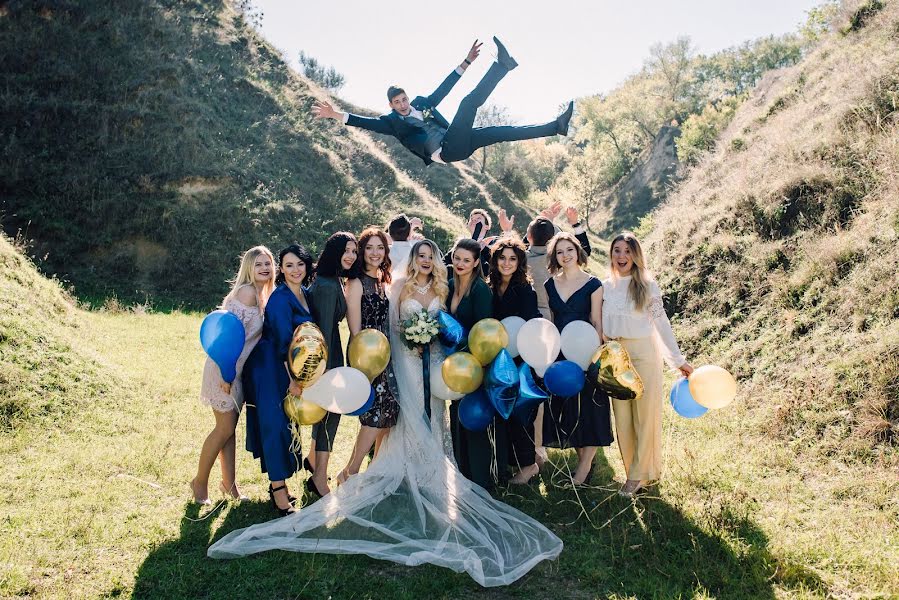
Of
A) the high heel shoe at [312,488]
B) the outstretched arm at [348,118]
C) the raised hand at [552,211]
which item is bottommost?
the high heel shoe at [312,488]

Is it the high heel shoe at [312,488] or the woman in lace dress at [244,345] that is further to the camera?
the high heel shoe at [312,488]

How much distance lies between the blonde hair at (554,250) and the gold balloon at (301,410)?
244cm

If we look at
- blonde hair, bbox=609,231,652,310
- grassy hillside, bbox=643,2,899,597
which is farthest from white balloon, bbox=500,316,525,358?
grassy hillside, bbox=643,2,899,597

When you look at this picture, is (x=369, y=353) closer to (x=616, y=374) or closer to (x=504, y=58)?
(x=616, y=374)

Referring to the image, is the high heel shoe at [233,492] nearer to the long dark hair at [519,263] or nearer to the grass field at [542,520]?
the grass field at [542,520]

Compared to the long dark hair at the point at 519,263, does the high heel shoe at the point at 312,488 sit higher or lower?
lower

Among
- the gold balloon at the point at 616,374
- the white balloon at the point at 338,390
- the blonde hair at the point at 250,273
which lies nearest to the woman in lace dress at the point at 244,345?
the blonde hair at the point at 250,273

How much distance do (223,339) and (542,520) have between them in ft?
9.46

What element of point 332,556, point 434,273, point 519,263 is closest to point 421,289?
point 434,273

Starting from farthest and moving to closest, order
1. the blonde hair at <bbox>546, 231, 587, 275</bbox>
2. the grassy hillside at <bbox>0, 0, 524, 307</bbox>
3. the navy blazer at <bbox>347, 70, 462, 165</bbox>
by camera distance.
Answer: the grassy hillside at <bbox>0, 0, 524, 307</bbox>
the navy blazer at <bbox>347, 70, 462, 165</bbox>
the blonde hair at <bbox>546, 231, 587, 275</bbox>

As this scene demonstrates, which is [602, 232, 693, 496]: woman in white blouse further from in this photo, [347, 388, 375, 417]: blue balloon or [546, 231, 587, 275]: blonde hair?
[347, 388, 375, 417]: blue balloon

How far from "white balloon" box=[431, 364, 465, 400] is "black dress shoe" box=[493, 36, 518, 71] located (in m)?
3.20

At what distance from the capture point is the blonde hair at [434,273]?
5180 millimetres

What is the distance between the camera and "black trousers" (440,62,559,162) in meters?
6.25
